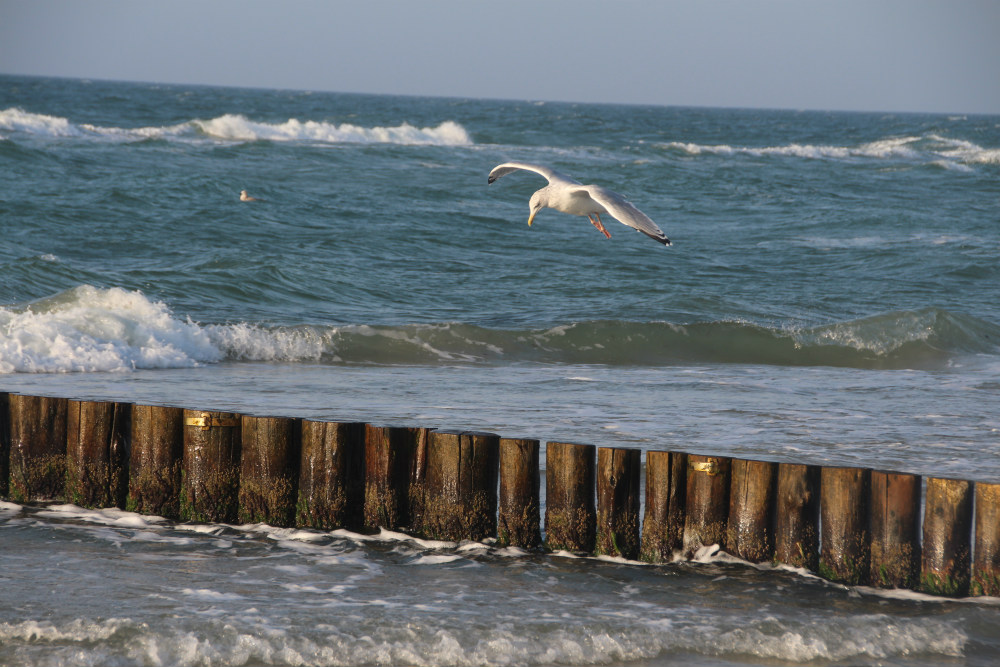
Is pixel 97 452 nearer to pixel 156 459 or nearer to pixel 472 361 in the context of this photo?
pixel 156 459

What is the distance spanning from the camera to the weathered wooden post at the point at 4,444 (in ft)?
17.0

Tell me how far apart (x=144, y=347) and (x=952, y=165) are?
31.6 metres

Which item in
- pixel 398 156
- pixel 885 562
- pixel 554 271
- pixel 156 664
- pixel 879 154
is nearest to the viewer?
pixel 156 664

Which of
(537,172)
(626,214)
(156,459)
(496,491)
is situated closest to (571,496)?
(496,491)

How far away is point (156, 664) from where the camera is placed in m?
3.46

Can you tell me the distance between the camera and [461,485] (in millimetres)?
4656

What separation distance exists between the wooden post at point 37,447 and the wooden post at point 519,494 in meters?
2.22

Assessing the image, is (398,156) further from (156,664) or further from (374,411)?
(156,664)

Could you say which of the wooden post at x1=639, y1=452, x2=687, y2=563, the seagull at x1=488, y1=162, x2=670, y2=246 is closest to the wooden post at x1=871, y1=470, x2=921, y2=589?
the wooden post at x1=639, y1=452, x2=687, y2=563

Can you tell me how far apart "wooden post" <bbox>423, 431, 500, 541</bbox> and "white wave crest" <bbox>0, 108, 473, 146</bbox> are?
89.4 ft

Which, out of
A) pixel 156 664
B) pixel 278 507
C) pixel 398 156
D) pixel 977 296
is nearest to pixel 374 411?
pixel 278 507

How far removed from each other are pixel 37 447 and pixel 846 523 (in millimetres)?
3830

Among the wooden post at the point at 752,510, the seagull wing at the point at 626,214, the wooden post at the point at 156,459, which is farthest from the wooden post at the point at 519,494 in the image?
the seagull wing at the point at 626,214

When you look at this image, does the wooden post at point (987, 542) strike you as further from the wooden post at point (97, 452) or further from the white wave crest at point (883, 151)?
the white wave crest at point (883, 151)
